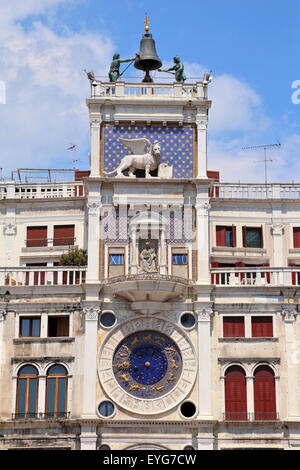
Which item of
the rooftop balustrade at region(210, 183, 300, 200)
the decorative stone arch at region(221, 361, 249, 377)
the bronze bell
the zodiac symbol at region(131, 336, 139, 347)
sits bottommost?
the decorative stone arch at region(221, 361, 249, 377)

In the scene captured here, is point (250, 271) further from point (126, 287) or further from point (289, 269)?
point (126, 287)

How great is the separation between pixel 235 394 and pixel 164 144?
46.3ft

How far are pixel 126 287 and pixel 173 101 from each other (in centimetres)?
1088

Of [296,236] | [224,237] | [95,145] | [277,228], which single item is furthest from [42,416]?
[296,236]

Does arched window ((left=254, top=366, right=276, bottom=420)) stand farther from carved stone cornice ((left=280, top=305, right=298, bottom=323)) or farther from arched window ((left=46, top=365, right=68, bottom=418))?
arched window ((left=46, top=365, right=68, bottom=418))

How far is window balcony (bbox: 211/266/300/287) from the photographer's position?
60.9 m

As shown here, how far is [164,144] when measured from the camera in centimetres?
6328

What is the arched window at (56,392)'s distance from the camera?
58781 mm

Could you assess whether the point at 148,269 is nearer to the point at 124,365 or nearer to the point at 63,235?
the point at 124,365

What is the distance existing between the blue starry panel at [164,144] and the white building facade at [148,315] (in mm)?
64

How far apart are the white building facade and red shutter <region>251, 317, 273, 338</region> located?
0.23 ft

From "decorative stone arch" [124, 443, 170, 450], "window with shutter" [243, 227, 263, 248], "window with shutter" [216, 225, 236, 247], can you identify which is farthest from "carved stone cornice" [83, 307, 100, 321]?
"window with shutter" [243, 227, 263, 248]
